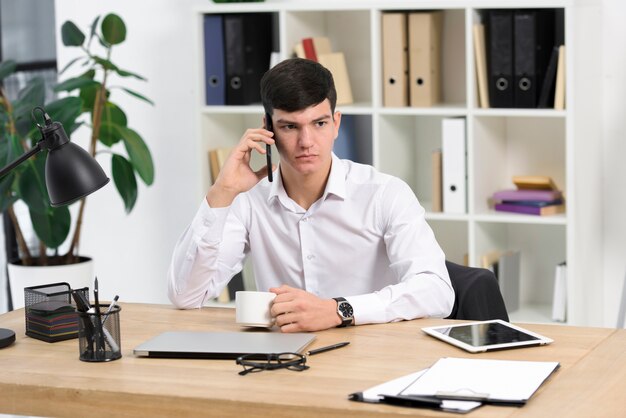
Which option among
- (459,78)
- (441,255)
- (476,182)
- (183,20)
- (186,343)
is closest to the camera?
(186,343)

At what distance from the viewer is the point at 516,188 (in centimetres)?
403

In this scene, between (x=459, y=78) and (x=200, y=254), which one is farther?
(x=459, y=78)

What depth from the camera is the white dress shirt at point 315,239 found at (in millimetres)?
2590

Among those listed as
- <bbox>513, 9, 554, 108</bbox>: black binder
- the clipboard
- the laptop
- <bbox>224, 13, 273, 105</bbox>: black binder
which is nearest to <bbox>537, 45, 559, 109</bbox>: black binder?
<bbox>513, 9, 554, 108</bbox>: black binder

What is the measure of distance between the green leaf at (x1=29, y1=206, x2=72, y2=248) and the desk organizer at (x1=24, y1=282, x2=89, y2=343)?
1649 mm

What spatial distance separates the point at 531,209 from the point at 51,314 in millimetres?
2061

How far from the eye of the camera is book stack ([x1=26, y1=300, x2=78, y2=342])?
228 cm

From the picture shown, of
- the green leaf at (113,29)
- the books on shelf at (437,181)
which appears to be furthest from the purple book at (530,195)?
the green leaf at (113,29)

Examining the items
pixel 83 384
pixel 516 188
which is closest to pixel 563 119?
pixel 516 188

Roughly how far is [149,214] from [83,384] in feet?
9.32

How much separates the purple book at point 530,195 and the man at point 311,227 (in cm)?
122

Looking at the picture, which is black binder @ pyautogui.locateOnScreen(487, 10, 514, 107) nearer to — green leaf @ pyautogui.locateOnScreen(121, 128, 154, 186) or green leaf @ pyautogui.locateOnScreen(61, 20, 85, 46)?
green leaf @ pyautogui.locateOnScreen(121, 128, 154, 186)

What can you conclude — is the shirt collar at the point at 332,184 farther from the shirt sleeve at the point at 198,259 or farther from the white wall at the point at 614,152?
the white wall at the point at 614,152

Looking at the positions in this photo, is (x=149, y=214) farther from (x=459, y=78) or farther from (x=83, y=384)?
(x=83, y=384)
